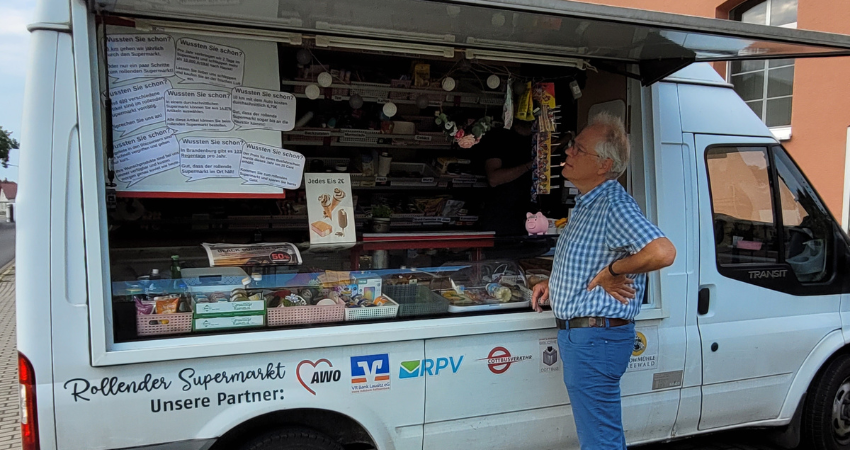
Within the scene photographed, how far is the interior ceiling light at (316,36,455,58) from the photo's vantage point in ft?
8.20

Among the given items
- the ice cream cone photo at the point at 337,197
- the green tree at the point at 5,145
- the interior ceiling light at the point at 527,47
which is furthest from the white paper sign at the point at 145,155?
the green tree at the point at 5,145

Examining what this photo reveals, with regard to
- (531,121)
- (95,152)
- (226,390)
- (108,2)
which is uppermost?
A: (108,2)

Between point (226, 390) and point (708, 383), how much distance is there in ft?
8.16

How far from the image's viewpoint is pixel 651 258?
2176mm

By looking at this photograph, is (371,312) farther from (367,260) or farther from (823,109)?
(823,109)

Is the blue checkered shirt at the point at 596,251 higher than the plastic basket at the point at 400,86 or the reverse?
the reverse

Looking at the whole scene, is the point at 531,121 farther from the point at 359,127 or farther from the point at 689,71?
the point at 359,127

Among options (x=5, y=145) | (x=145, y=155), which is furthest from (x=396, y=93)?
(x=5, y=145)

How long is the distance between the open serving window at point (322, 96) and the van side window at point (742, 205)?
1.90 ft

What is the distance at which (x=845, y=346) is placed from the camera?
3.41m

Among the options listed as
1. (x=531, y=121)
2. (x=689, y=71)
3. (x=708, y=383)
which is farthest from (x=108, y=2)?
(x=708, y=383)

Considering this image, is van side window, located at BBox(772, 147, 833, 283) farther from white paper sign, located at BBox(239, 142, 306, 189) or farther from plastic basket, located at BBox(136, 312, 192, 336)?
plastic basket, located at BBox(136, 312, 192, 336)

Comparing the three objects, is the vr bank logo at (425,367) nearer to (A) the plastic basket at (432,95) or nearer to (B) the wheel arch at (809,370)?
(A) the plastic basket at (432,95)

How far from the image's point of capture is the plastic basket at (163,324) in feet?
7.19
